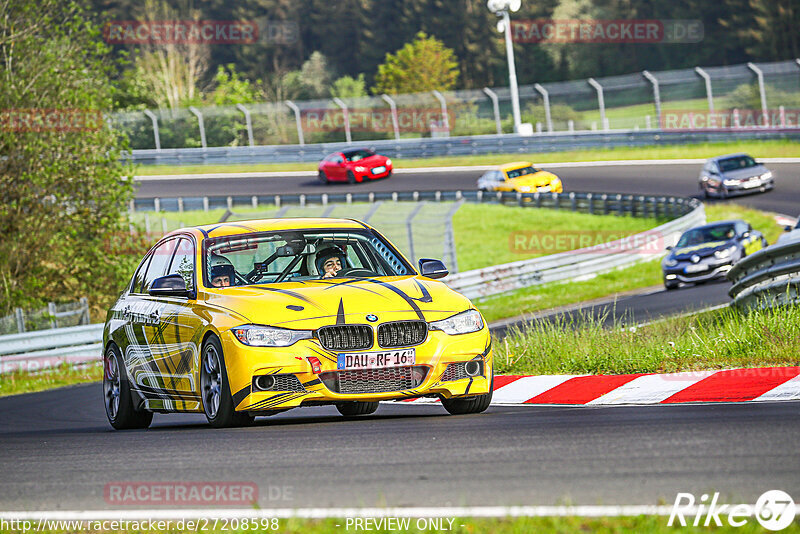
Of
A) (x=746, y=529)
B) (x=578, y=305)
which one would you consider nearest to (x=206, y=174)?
(x=578, y=305)

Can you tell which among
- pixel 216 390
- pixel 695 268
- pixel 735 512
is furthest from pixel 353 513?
pixel 695 268

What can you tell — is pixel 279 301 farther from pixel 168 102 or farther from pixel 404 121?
pixel 168 102

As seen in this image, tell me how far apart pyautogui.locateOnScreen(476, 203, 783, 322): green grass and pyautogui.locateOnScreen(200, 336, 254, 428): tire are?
17.1 meters

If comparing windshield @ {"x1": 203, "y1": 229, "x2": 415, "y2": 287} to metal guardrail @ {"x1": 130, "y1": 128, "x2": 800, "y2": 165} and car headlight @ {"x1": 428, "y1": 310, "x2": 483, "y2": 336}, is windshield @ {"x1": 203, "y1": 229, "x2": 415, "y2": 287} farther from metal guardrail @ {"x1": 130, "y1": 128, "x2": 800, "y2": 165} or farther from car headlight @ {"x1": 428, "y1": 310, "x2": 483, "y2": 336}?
metal guardrail @ {"x1": 130, "y1": 128, "x2": 800, "y2": 165}

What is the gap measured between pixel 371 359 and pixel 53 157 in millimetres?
18891

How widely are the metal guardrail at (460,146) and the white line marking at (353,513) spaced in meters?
43.1

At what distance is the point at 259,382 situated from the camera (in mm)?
7809

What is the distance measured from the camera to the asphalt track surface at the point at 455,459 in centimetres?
510

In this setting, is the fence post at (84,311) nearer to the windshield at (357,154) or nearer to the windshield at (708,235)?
the windshield at (708,235)

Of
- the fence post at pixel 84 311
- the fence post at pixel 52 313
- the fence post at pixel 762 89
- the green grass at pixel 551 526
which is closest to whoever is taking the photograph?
the green grass at pixel 551 526

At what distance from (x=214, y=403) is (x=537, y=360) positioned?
383 cm

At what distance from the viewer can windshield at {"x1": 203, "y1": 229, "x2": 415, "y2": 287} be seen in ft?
29.5

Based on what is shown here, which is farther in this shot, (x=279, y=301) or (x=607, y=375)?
(x=607, y=375)

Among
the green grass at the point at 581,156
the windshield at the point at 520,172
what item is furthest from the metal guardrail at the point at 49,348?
the green grass at the point at 581,156
